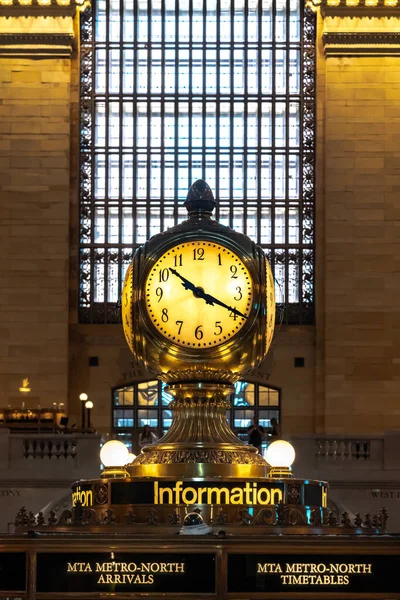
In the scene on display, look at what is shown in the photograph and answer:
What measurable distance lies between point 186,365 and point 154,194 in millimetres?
33208

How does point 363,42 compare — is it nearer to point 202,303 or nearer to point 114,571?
point 202,303

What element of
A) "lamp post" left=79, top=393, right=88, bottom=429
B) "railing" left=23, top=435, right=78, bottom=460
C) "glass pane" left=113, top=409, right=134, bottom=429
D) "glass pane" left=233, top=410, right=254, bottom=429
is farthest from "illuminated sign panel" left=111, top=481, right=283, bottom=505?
"glass pane" left=113, top=409, right=134, bottom=429

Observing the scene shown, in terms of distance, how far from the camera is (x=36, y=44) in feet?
118

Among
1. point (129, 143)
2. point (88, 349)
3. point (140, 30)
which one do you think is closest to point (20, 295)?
point (88, 349)

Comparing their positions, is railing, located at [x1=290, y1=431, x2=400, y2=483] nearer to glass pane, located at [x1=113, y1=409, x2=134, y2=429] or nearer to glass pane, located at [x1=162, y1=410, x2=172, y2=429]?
glass pane, located at [x1=162, y1=410, x2=172, y2=429]

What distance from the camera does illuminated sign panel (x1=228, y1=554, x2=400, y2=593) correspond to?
297 cm

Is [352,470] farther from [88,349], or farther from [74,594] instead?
[74,594]

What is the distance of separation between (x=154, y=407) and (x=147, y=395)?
35 centimetres

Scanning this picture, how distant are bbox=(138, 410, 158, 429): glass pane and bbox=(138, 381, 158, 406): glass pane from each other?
0.19 metres

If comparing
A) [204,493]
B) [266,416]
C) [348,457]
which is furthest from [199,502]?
[266,416]

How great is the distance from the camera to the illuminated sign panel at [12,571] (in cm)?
300

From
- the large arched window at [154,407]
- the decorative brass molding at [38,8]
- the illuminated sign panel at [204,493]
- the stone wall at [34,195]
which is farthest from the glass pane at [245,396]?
the illuminated sign panel at [204,493]

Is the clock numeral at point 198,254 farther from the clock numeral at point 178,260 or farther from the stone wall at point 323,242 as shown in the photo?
the stone wall at point 323,242

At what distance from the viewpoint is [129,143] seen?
37.3 m
